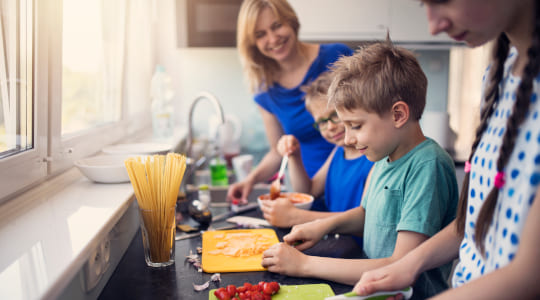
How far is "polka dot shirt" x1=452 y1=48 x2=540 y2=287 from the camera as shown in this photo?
0.58 metres

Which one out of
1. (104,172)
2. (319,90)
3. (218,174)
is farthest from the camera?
(218,174)

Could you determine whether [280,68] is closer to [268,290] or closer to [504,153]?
[268,290]

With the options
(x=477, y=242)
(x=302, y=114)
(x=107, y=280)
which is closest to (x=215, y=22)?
(x=302, y=114)

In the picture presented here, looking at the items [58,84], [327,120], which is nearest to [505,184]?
[327,120]

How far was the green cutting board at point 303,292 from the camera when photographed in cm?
88

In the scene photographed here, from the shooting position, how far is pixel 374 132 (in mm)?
1003

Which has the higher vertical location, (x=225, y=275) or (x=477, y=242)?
(x=477, y=242)

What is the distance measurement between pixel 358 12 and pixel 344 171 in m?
1.75

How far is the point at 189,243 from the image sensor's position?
124 centimetres

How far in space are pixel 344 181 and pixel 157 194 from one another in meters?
0.71

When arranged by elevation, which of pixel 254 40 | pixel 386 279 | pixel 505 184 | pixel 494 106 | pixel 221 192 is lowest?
pixel 221 192

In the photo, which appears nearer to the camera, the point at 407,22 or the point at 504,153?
the point at 504,153

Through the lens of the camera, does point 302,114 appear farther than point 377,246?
Yes

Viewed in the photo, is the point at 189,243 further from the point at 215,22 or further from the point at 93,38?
the point at 215,22
